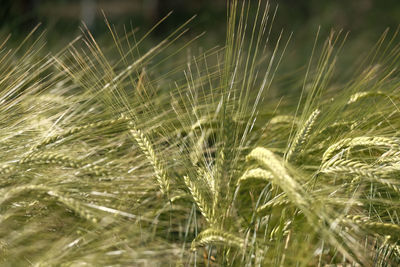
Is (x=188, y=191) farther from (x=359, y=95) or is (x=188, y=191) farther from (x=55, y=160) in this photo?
(x=359, y=95)

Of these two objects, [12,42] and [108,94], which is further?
[12,42]

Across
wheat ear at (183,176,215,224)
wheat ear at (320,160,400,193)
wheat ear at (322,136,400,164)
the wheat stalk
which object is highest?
the wheat stalk

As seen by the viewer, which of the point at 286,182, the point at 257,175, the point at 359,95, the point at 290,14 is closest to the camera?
the point at 286,182

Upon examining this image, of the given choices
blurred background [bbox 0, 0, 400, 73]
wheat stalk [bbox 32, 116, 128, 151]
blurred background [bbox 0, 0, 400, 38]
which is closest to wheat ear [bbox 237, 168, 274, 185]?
wheat stalk [bbox 32, 116, 128, 151]

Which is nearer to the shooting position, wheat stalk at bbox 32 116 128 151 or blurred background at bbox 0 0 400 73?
wheat stalk at bbox 32 116 128 151

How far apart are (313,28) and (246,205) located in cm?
285

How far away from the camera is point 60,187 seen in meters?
0.58

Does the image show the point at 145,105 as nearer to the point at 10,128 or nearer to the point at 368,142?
the point at 10,128

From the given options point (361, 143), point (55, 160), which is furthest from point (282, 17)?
point (55, 160)

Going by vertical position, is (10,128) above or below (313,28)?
below

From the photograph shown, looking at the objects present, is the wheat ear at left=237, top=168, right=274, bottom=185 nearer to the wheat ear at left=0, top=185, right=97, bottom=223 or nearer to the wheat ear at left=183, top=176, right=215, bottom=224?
the wheat ear at left=183, top=176, right=215, bottom=224

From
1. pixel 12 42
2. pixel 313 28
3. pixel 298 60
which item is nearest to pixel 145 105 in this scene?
pixel 12 42

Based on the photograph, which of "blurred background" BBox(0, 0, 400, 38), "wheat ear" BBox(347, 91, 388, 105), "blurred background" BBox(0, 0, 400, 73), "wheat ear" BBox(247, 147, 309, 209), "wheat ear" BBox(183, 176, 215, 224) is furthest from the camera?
"blurred background" BBox(0, 0, 400, 38)

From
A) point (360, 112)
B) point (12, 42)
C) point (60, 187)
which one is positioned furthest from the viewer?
point (12, 42)
